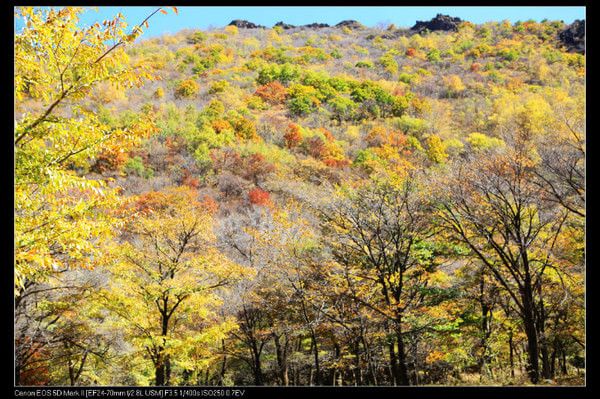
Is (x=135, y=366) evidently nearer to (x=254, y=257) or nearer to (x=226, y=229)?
(x=254, y=257)

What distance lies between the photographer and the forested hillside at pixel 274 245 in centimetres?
557

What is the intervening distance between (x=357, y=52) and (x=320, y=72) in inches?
727

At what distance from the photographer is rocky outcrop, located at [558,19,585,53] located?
67.2 meters

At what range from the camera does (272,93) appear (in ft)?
192

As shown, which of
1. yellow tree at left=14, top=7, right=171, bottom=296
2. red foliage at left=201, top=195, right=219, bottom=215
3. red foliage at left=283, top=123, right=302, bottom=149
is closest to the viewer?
yellow tree at left=14, top=7, right=171, bottom=296

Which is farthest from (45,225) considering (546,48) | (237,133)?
(546,48)

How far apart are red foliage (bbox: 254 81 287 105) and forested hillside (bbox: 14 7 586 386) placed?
9.98 metres

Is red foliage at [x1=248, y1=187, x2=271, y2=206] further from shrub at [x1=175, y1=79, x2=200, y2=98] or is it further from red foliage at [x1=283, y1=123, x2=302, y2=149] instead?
shrub at [x1=175, y1=79, x2=200, y2=98]

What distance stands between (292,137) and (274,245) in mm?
30066

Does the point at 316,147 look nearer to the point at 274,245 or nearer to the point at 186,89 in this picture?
the point at 186,89

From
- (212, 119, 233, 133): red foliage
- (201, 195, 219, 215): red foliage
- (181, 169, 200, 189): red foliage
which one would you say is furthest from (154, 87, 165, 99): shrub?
(201, 195, 219, 215): red foliage

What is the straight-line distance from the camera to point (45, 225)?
214 inches

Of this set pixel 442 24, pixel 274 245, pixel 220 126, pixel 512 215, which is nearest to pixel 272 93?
pixel 220 126

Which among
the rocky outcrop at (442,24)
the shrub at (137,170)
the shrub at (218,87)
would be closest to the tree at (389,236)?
the shrub at (137,170)
